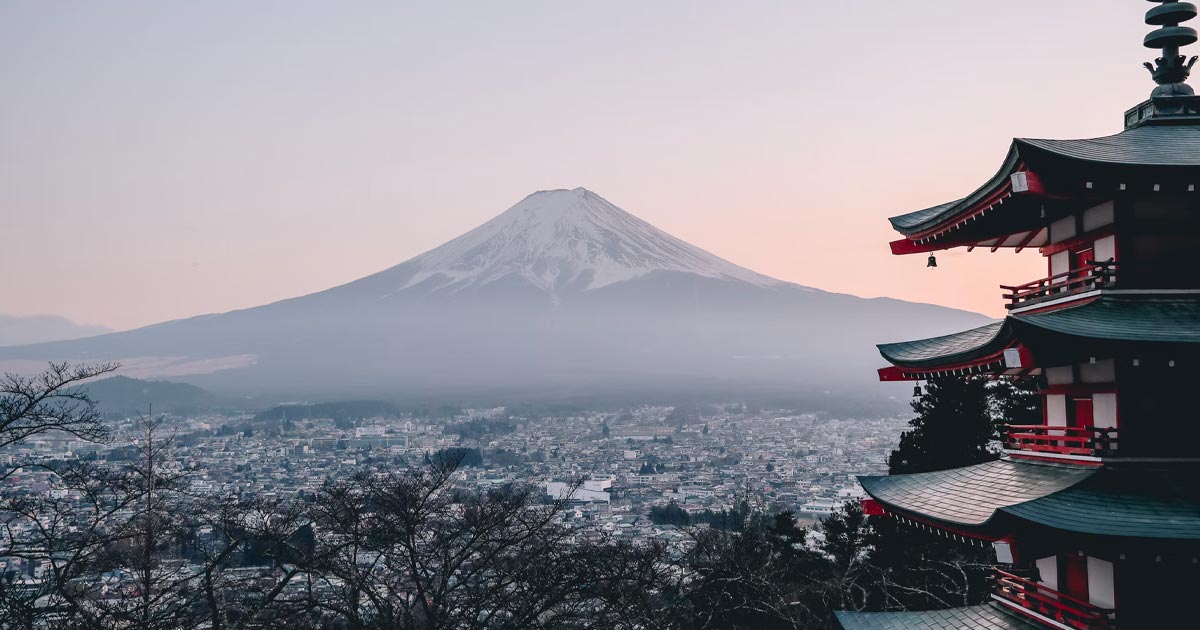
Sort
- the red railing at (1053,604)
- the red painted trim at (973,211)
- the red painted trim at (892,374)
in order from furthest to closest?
1. the red painted trim at (892,374)
2. the red painted trim at (973,211)
3. the red railing at (1053,604)

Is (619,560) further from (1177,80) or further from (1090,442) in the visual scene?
(1177,80)

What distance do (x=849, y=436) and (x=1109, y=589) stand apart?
270ft

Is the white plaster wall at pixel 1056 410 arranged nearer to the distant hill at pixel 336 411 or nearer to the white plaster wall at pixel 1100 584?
the white plaster wall at pixel 1100 584

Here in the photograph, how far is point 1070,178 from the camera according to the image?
29.0 ft

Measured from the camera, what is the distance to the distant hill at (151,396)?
95500 millimetres

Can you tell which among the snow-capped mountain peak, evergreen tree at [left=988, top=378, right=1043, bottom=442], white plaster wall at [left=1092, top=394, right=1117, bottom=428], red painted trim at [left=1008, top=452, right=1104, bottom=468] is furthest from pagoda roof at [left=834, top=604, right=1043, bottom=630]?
the snow-capped mountain peak

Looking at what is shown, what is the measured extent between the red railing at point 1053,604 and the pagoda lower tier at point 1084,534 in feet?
0.04

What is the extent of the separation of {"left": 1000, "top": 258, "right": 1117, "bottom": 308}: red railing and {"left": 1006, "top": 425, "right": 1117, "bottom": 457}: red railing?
50.9 inches

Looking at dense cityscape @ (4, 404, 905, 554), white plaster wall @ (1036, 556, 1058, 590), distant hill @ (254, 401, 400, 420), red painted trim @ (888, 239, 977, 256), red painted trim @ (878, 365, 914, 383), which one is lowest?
dense cityscape @ (4, 404, 905, 554)

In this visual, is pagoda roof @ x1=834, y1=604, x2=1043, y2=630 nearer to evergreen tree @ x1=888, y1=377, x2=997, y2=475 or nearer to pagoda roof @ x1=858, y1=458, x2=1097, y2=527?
pagoda roof @ x1=858, y1=458, x2=1097, y2=527

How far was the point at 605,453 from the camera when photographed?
70875mm

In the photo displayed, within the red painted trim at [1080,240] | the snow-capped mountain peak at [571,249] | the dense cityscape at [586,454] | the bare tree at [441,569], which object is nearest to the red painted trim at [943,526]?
the red painted trim at [1080,240]

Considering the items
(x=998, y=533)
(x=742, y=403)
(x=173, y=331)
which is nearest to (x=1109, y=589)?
(x=998, y=533)

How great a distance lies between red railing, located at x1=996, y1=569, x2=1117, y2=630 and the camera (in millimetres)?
8586
